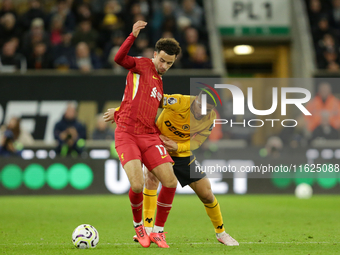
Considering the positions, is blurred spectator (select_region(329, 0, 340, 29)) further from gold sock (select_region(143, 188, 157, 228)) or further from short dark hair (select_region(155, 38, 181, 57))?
gold sock (select_region(143, 188, 157, 228))

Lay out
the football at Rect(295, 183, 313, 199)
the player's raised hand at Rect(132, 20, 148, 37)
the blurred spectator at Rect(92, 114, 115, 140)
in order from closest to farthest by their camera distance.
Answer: the player's raised hand at Rect(132, 20, 148, 37) → the football at Rect(295, 183, 313, 199) → the blurred spectator at Rect(92, 114, 115, 140)

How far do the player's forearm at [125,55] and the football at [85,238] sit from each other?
1725mm

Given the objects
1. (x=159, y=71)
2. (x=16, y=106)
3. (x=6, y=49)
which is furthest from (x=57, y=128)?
(x=159, y=71)

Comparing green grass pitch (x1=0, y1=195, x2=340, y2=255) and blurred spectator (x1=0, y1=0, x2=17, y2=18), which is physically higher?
blurred spectator (x1=0, y1=0, x2=17, y2=18)

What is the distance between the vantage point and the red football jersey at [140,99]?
543cm

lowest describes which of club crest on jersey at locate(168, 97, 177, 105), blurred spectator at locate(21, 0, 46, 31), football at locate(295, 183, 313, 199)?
football at locate(295, 183, 313, 199)

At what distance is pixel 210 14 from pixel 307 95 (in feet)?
16.7

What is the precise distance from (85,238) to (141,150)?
41.3 inches

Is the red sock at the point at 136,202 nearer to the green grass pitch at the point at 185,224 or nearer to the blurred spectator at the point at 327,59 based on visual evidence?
the green grass pitch at the point at 185,224

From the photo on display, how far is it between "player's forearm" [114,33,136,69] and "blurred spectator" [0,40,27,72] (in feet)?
29.4

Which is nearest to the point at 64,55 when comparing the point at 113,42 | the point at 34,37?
the point at 34,37

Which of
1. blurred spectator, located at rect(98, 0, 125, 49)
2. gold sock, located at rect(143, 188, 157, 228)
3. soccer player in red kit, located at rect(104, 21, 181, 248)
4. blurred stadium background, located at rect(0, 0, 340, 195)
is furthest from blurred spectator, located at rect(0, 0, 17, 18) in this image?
gold sock, located at rect(143, 188, 157, 228)

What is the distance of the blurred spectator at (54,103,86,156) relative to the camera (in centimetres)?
1223

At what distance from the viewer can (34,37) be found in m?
14.3
